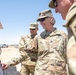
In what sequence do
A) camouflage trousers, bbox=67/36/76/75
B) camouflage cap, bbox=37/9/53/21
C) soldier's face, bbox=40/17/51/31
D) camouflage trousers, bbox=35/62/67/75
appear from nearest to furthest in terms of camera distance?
camouflage trousers, bbox=67/36/76/75, camouflage trousers, bbox=35/62/67/75, soldier's face, bbox=40/17/51/31, camouflage cap, bbox=37/9/53/21

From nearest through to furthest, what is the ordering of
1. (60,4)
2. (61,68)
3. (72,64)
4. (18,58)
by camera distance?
(72,64) < (60,4) < (61,68) < (18,58)

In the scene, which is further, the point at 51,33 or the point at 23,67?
the point at 23,67

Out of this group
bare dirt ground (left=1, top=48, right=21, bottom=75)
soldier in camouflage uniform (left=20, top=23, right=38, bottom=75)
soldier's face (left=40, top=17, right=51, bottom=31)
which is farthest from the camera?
bare dirt ground (left=1, top=48, right=21, bottom=75)

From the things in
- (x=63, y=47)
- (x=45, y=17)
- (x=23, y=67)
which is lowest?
(x=23, y=67)

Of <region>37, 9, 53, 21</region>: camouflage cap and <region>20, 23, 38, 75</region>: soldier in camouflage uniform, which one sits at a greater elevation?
<region>37, 9, 53, 21</region>: camouflage cap

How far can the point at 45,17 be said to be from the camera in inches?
171

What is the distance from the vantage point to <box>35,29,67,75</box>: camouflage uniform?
400cm

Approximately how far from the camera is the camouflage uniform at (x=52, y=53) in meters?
4.00

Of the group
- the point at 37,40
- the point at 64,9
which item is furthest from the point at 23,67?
the point at 64,9

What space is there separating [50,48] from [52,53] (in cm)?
9

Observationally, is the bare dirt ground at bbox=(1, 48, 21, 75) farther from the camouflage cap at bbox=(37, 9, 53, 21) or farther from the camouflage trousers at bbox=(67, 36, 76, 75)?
the camouflage trousers at bbox=(67, 36, 76, 75)

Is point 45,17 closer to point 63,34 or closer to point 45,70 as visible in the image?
point 63,34

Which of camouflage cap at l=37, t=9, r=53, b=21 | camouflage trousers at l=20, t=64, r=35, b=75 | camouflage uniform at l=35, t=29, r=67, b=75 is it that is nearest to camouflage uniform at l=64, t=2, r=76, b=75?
camouflage uniform at l=35, t=29, r=67, b=75

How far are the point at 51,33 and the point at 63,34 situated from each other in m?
0.20
